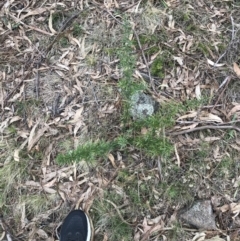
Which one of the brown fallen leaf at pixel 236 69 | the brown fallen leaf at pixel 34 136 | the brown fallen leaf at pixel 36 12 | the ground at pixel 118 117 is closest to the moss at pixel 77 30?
the ground at pixel 118 117

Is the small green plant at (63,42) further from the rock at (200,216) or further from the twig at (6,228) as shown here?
the rock at (200,216)

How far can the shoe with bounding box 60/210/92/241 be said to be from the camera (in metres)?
2.82

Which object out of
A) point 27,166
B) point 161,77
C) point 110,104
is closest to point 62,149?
point 27,166

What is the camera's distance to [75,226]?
9.24 ft

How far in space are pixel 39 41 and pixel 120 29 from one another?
0.64 metres

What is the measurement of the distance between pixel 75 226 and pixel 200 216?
0.82 meters

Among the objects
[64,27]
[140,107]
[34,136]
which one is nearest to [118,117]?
[140,107]

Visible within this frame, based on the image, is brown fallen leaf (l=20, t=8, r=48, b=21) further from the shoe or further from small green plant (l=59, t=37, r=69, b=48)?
the shoe

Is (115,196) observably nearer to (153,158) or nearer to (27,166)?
(153,158)

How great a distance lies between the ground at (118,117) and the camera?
2809 mm

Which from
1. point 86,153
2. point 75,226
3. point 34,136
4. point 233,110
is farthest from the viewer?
point 34,136

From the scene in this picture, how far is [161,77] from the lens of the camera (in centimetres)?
309

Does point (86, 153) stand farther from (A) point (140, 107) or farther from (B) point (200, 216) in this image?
(B) point (200, 216)

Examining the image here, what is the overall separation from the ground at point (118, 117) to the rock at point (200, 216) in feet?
0.12
